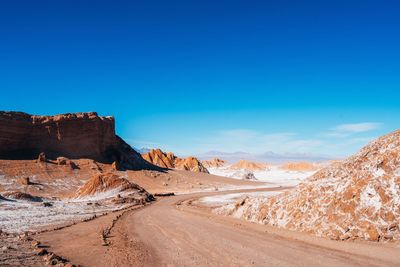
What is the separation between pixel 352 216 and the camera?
41.2 ft

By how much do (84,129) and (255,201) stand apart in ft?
137

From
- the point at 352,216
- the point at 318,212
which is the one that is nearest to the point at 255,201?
the point at 318,212

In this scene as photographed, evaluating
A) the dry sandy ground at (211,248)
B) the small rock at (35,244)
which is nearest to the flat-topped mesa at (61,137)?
the dry sandy ground at (211,248)

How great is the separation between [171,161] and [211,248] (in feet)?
310

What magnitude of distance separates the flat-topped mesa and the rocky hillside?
41.8 m

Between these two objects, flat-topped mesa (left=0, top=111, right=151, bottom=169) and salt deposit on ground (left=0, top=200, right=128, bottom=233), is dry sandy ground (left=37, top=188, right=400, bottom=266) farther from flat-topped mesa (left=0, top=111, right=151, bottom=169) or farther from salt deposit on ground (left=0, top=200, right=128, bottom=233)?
flat-topped mesa (left=0, top=111, right=151, bottom=169)

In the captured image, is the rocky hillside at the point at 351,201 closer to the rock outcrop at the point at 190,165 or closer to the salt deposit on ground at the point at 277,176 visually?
the salt deposit on ground at the point at 277,176

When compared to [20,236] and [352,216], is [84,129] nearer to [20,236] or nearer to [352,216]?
[20,236]

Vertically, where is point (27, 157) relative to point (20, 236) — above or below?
above

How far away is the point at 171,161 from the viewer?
4092 inches

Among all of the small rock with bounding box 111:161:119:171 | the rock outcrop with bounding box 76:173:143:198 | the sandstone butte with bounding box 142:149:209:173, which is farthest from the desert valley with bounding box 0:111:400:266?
the sandstone butte with bounding box 142:149:209:173

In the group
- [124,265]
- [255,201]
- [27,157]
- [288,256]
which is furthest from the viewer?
[27,157]

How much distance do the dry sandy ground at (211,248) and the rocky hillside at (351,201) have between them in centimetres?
81

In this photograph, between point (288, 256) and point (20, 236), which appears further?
point (20, 236)
